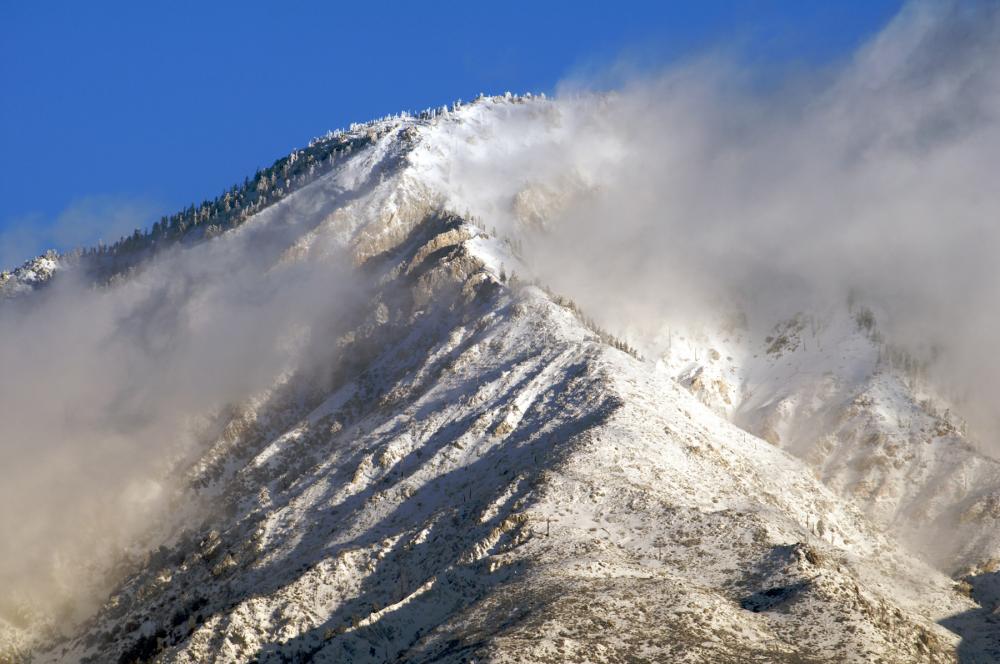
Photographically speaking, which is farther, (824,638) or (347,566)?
(347,566)

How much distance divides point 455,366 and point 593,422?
35.0 metres

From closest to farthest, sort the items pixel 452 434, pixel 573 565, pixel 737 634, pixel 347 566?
pixel 737 634, pixel 573 565, pixel 347 566, pixel 452 434

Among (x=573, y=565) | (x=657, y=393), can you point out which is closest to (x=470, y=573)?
(x=573, y=565)

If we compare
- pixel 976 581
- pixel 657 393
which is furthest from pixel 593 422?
pixel 976 581

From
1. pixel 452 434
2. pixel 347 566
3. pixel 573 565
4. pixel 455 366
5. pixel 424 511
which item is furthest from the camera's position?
pixel 455 366

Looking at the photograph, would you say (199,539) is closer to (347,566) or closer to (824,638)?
(347,566)

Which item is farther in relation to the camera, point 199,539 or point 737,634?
point 199,539

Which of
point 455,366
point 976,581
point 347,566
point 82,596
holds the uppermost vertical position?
point 455,366

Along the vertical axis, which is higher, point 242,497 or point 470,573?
point 242,497

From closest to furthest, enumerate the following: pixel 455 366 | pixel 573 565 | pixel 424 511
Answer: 1. pixel 573 565
2. pixel 424 511
3. pixel 455 366

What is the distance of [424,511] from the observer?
161 meters

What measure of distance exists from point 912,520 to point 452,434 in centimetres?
6974

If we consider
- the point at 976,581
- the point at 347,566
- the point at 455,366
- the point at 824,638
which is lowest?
the point at 824,638

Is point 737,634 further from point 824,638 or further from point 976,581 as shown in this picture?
point 976,581
